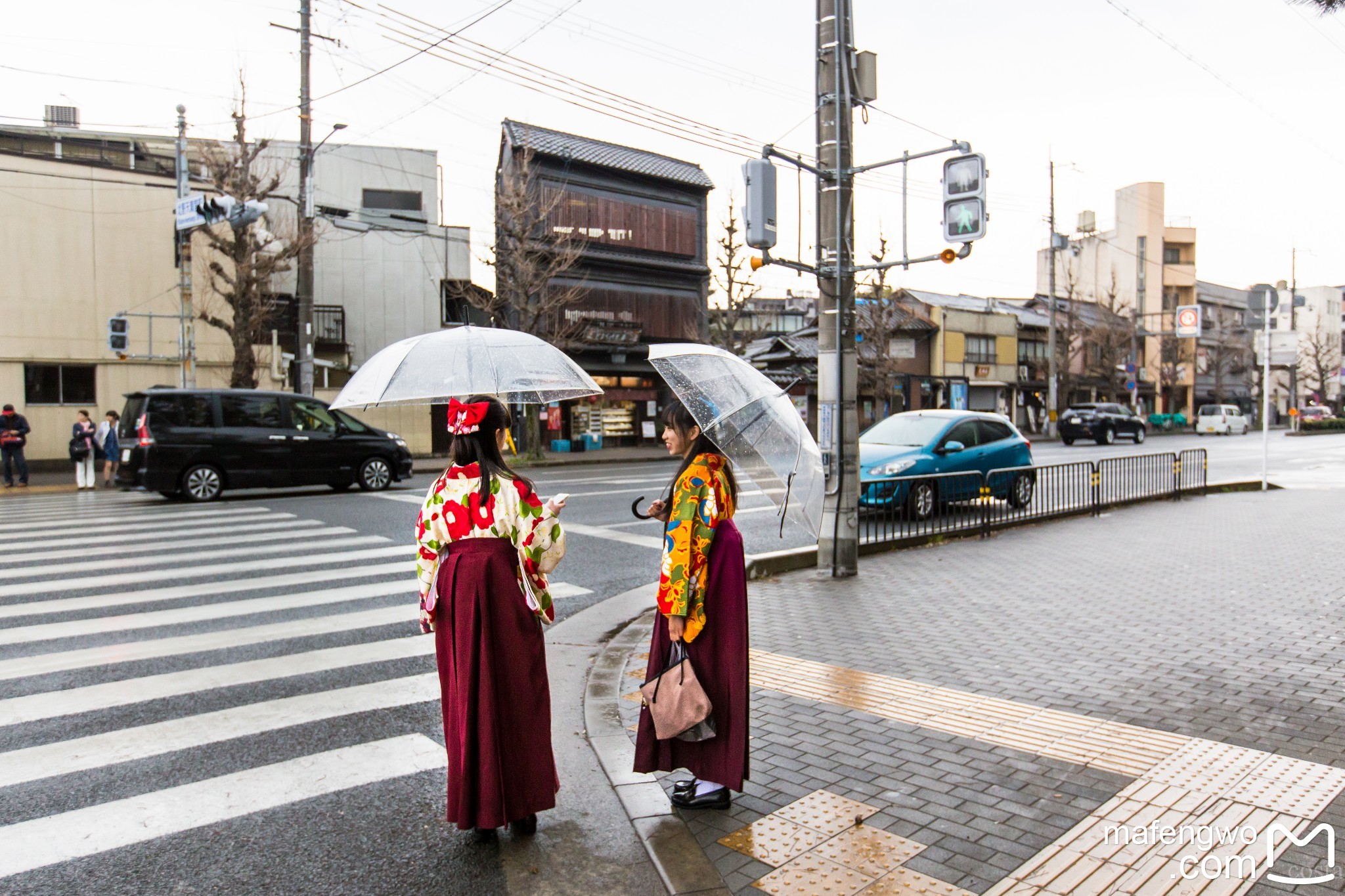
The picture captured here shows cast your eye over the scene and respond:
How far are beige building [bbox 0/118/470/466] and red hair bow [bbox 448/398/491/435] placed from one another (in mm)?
18989

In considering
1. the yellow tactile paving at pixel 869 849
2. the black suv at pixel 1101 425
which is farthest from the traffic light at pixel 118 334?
the black suv at pixel 1101 425

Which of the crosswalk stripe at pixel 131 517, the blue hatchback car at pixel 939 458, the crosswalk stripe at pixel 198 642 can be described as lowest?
the crosswalk stripe at pixel 198 642

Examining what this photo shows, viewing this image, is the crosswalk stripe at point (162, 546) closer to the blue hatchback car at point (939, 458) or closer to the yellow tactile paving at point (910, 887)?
the blue hatchback car at point (939, 458)

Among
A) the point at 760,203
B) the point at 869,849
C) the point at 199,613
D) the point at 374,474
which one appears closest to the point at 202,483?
the point at 374,474

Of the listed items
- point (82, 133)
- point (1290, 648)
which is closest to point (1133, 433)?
point (1290, 648)

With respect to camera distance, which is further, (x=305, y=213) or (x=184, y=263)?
(x=305, y=213)

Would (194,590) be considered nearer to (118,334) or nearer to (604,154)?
(118,334)

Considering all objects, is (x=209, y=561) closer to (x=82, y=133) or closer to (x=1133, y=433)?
(x=82, y=133)

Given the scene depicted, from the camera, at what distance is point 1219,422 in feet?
157

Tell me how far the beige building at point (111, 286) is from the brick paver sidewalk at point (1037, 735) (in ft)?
59.4

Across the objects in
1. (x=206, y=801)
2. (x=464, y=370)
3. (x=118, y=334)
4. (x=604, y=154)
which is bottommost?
(x=206, y=801)

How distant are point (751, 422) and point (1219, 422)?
176 ft

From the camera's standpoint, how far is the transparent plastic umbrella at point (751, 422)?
3.40m

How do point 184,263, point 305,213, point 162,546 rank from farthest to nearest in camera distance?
point 305,213, point 184,263, point 162,546
